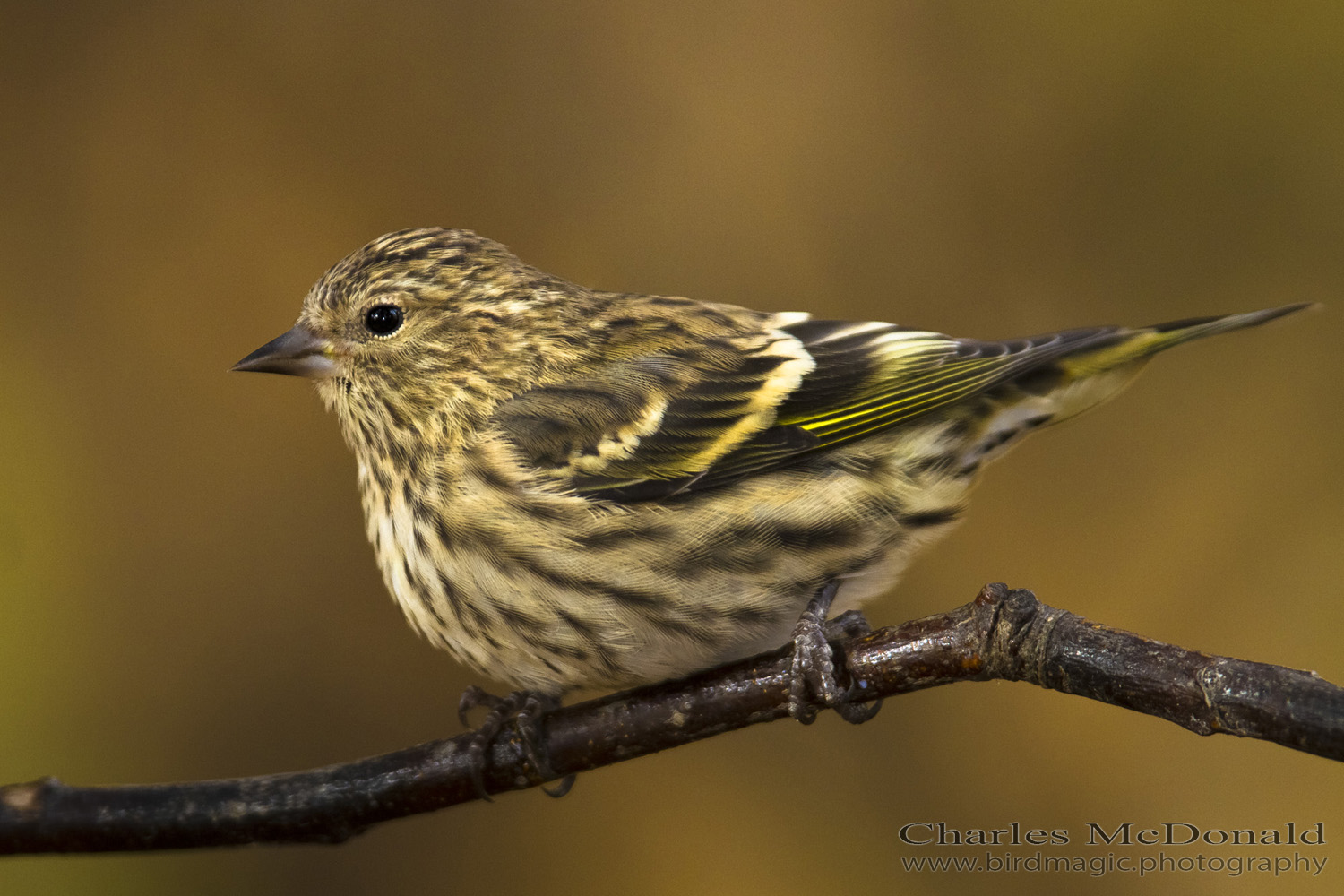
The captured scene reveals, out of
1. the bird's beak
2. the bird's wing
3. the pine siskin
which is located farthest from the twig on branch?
the bird's beak

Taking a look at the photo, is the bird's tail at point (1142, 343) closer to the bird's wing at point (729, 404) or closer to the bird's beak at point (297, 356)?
the bird's wing at point (729, 404)

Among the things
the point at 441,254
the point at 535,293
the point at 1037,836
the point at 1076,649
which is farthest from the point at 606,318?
the point at 1037,836

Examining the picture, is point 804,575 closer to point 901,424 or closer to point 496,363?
point 901,424

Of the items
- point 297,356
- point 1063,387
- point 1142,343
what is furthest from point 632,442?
point 1142,343

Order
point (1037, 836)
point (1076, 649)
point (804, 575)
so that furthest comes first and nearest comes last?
point (1037, 836) → point (804, 575) → point (1076, 649)

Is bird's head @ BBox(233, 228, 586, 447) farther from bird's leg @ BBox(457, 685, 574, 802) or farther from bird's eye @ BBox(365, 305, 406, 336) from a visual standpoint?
bird's leg @ BBox(457, 685, 574, 802)

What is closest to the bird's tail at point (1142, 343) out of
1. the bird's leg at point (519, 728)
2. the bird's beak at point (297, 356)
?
the bird's leg at point (519, 728)
